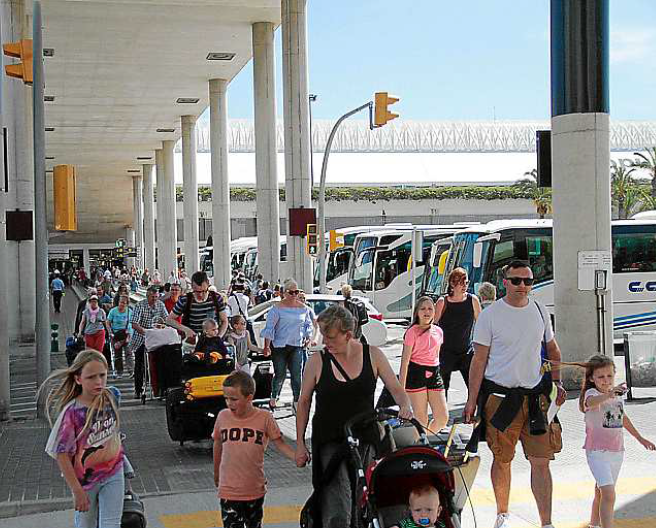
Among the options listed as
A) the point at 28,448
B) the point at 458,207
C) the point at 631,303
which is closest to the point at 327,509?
the point at 28,448

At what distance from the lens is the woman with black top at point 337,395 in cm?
644

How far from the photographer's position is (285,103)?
1277 inches

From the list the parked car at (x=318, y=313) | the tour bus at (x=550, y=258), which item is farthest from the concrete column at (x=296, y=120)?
the parked car at (x=318, y=313)

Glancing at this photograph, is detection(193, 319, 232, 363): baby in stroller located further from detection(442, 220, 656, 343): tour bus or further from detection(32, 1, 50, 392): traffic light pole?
detection(442, 220, 656, 343): tour bus

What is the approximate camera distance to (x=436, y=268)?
3166 centimetres

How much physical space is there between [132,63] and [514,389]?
1487 inches

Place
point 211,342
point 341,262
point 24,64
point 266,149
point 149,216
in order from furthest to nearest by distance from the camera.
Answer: point 149,216 → point 341,262 → point 266,149 → point 24,64 → point 211,342

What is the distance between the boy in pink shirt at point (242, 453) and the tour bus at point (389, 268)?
94.9 feet

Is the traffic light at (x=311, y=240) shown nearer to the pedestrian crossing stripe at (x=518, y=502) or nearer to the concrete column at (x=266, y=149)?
the concrete column at (x=266, y=149)

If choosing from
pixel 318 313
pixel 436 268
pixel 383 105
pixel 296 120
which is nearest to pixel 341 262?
pixel 436 268

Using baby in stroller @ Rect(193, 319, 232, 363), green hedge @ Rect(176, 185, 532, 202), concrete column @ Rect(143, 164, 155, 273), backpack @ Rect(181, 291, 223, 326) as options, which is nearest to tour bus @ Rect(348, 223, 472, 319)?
backpack @ Rect(181, 291, 223, 326)

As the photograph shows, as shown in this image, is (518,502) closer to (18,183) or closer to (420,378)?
(420,378)

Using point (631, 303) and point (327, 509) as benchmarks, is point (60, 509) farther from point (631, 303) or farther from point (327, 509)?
point (631, 303)

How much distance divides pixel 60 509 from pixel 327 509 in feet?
12.1
